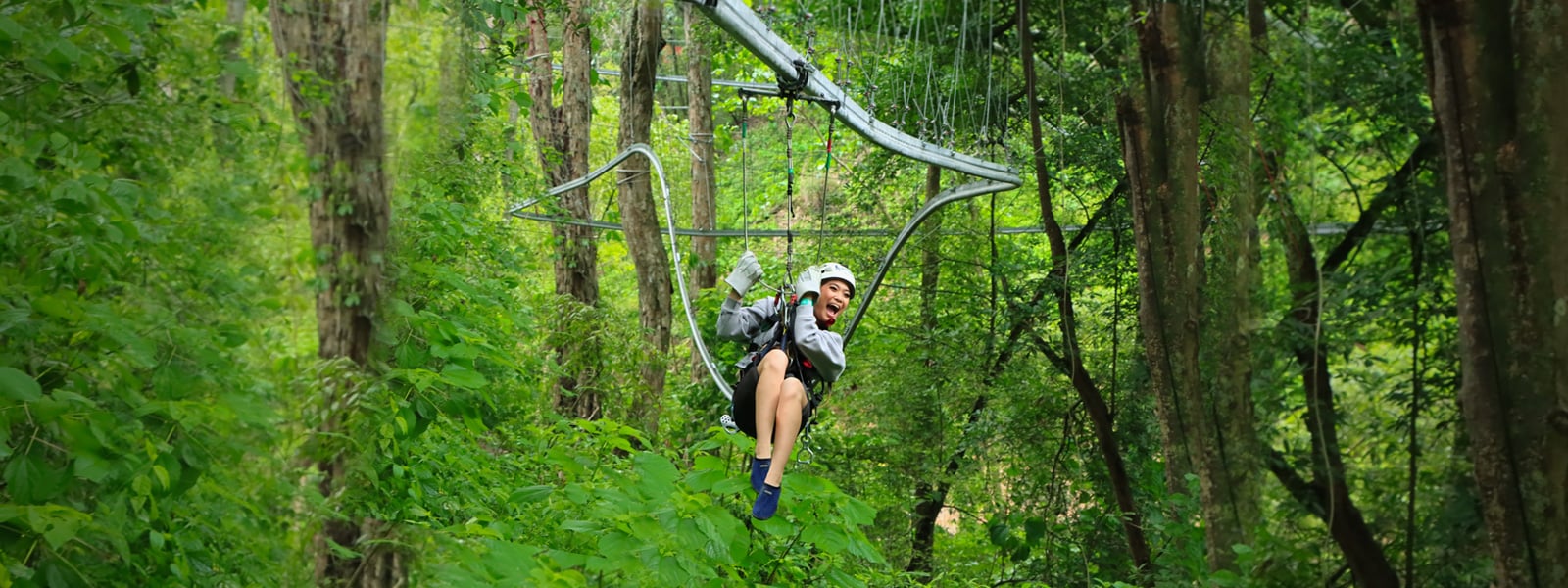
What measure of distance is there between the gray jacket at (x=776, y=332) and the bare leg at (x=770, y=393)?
9 centimetres

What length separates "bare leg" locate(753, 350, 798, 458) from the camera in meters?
5.11

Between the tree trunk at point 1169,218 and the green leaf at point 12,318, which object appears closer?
the green leaf at point 12,318

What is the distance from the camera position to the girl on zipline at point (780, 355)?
4.97 m

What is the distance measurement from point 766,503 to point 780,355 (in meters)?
0.62

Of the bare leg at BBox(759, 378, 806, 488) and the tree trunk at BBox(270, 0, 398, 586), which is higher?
the tree trunk at BBox(270, 0, 398, 586)

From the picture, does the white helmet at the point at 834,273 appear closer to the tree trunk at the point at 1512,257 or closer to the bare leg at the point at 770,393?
the bare leg at the point at 770,393

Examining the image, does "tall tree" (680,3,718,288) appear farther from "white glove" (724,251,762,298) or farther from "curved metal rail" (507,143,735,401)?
"white glove" (724,251,762,298)

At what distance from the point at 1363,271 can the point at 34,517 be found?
240cm

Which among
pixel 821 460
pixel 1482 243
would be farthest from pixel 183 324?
pixel 821 460

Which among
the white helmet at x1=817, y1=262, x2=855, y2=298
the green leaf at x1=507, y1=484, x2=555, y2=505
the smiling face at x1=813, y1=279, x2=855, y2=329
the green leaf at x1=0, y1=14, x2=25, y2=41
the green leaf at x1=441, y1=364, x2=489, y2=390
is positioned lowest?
the green leaf at x1=507, y1=484, x2=555, y2=505

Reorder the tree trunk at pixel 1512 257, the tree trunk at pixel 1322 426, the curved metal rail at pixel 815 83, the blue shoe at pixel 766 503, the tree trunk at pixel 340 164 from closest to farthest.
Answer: the tree trunk at pixel 340 164, the tree trunk at pixel 1512 257, the tree trunk at pixel 1322 426, the blue shoe at pixel 766 503, the curved metal rail at pixel 815 83

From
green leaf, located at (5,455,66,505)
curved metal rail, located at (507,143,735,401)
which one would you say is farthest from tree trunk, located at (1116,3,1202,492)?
curved metal rail, located at (507,143,735,401)

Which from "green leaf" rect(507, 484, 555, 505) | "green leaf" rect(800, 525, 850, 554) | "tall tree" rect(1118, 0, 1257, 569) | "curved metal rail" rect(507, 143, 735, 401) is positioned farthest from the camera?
"curved metal rail" rect(507, 143, 735, 401)

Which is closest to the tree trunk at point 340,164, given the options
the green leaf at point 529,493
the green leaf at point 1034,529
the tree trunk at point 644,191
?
the green leaf at point 529,493
